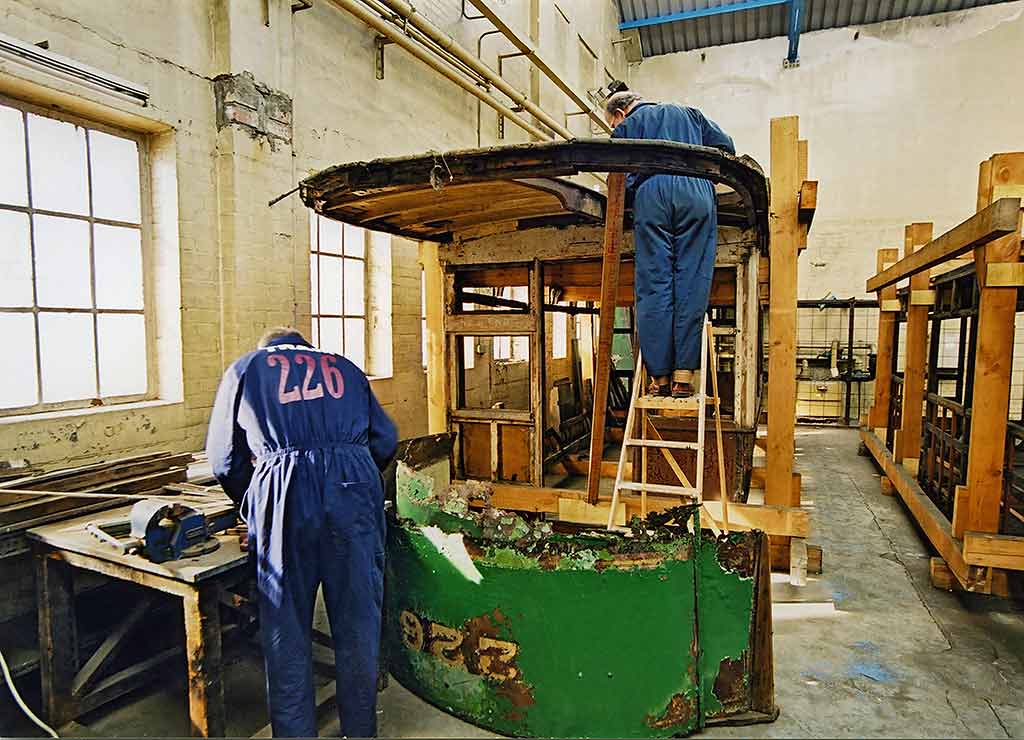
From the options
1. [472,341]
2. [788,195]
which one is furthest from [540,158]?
[472,341]

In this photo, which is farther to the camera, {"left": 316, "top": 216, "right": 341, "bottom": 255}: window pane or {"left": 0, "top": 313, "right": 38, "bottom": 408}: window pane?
{"left": 316, "top": 216, "right": 341, "bottom": 255}: window pane

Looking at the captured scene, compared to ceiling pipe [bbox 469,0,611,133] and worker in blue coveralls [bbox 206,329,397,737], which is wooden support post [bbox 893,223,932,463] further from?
worker in blue coveralls [bbox 206,329,397,737]

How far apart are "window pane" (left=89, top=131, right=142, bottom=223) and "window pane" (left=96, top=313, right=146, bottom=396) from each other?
2.27ft

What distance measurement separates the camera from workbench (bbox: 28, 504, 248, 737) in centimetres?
274

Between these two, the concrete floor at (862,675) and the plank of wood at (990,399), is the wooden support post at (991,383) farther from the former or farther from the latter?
the concrete floor at (862,675)

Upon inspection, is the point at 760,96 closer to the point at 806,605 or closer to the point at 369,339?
the point at 369,339

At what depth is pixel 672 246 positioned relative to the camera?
13.3ft

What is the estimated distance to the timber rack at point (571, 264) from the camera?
356 cm

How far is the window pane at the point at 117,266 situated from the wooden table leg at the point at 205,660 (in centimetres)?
252

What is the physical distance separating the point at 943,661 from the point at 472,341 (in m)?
5.93

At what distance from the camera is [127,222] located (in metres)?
4.45

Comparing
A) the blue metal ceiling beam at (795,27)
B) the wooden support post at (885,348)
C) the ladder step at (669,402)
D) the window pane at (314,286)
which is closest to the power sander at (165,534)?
the ladder step at (669,402)

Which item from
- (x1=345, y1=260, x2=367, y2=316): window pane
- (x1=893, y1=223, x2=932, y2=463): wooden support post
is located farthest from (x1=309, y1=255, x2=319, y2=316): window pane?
(x1=893, y1=223, x2=932, y2=463): wooden support post

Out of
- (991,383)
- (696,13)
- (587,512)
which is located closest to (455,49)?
(587,512)
